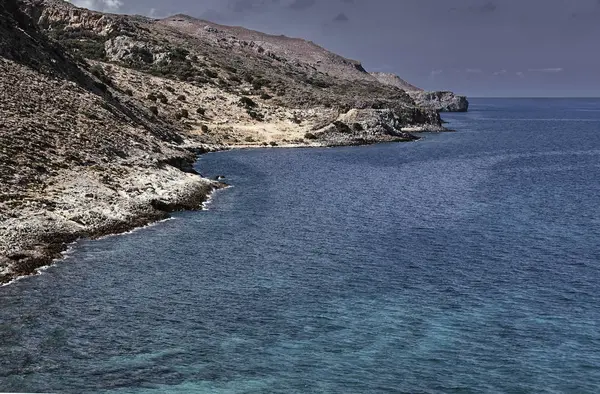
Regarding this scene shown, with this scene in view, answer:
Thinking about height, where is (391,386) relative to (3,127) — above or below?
below

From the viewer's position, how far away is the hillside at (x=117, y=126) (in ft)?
Answer: 173

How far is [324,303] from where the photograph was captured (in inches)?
1495

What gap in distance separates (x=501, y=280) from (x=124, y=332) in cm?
2393

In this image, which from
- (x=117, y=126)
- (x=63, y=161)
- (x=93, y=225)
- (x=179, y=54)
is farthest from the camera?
(x=179, y=54)

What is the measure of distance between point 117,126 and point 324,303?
170 ft

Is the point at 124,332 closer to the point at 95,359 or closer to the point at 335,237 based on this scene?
the point at 95,359

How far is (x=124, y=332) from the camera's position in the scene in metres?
32.7

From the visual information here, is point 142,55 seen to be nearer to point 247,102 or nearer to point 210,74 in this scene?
point 210,74

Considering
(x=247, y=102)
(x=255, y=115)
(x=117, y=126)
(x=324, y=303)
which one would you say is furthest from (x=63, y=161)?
(x=247, y=102)

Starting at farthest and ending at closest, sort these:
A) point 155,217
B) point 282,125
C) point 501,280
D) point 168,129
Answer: point 282,125 < point 168,129 < point 155,217 < point 501,280

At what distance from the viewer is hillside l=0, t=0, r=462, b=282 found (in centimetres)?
5278

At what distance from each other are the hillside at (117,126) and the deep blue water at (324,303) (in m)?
3.85

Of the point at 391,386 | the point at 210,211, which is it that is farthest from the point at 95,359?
the point at 210,211

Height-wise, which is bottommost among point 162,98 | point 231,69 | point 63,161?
point 63,161
